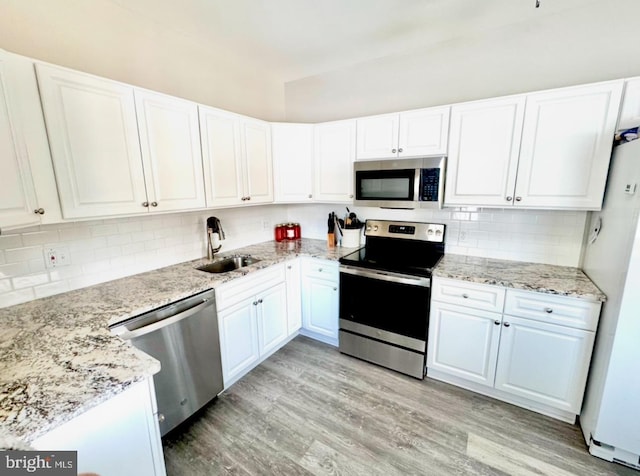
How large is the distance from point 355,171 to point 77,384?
222 cm

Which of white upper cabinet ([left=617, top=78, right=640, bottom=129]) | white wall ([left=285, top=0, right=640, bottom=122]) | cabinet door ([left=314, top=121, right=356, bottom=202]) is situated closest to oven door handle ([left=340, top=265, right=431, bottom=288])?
cabinet door ([left=314, top=121, right=356, bottom=202])

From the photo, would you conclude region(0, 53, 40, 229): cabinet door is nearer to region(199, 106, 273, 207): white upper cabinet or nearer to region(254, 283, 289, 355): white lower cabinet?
region(199, 106, 273, 207): white upper cabinet

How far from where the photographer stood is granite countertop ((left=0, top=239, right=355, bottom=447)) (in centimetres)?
82

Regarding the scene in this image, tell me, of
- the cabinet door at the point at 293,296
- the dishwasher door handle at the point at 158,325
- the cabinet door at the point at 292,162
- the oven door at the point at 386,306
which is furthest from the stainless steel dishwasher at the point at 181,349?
the cabinet door at the point at 292,162

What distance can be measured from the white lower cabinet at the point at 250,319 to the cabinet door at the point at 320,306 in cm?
25

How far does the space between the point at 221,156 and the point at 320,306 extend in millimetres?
1628

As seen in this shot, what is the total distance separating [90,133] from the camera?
1.53 meters

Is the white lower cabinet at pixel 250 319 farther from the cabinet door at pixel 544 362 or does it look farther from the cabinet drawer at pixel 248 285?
the cabinet door at pixel 544 362

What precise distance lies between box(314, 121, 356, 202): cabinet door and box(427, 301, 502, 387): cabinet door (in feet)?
4.37

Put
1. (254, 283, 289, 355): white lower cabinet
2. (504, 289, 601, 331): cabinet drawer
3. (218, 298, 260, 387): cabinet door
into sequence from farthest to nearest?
(254, 283, 289, 355): white lower cabinet < (218, 298, 260, 387): cabinet door < (504, 289, 601, 331): cabinet drawer

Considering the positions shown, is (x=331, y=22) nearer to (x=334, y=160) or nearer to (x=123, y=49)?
(x=334, y=160)

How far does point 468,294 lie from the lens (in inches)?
78.9

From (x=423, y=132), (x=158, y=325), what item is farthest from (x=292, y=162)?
(x=158, y=325)

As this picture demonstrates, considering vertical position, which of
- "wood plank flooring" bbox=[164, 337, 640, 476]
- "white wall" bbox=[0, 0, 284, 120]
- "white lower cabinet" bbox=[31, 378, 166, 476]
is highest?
"white wall" bbox=[0, 0, 284, 120]
